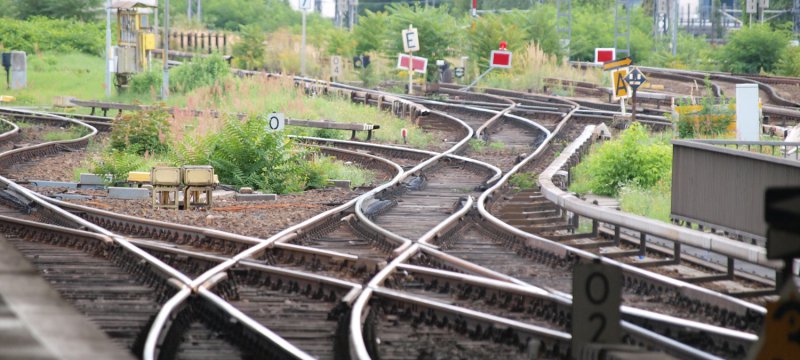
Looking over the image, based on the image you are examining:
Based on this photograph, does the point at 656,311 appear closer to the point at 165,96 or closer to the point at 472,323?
the point at 472,323

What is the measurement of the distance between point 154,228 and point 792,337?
8.86 m

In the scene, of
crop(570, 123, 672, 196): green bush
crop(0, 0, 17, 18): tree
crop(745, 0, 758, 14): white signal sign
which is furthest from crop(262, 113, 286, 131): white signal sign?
crop(0, 0, 17, 18): tree

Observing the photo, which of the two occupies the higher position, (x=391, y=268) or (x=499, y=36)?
(x=499, y=36)

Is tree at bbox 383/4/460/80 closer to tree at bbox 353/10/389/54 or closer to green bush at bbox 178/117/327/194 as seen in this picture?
tree at bbox 353/10/389/54

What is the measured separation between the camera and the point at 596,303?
666cm

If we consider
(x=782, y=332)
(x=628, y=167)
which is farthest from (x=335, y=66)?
(x=782, y=332)

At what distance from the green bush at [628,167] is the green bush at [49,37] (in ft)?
122

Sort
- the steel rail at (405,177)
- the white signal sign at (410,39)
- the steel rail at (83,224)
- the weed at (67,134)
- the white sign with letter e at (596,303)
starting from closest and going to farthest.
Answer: the white sign with letter e at (596,303) → the steel rail at (83,224) → the steel rail at (405,177) → the weed at (67,134) → the white signal sign at (410,39)

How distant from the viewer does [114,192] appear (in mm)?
16641

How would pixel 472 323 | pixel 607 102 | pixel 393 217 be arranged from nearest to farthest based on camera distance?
pixel 472 323, pixel 393 217, pixel 607 102

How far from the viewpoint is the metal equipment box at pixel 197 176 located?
596 inches

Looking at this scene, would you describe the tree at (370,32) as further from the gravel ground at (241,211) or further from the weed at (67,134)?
the gravel ground at (241,211)

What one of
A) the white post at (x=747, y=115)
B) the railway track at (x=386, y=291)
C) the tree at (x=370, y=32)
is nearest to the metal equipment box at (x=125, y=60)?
the tree at (x=370, y=32)

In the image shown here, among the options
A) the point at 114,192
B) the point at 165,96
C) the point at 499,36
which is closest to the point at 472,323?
the point at 114,192
